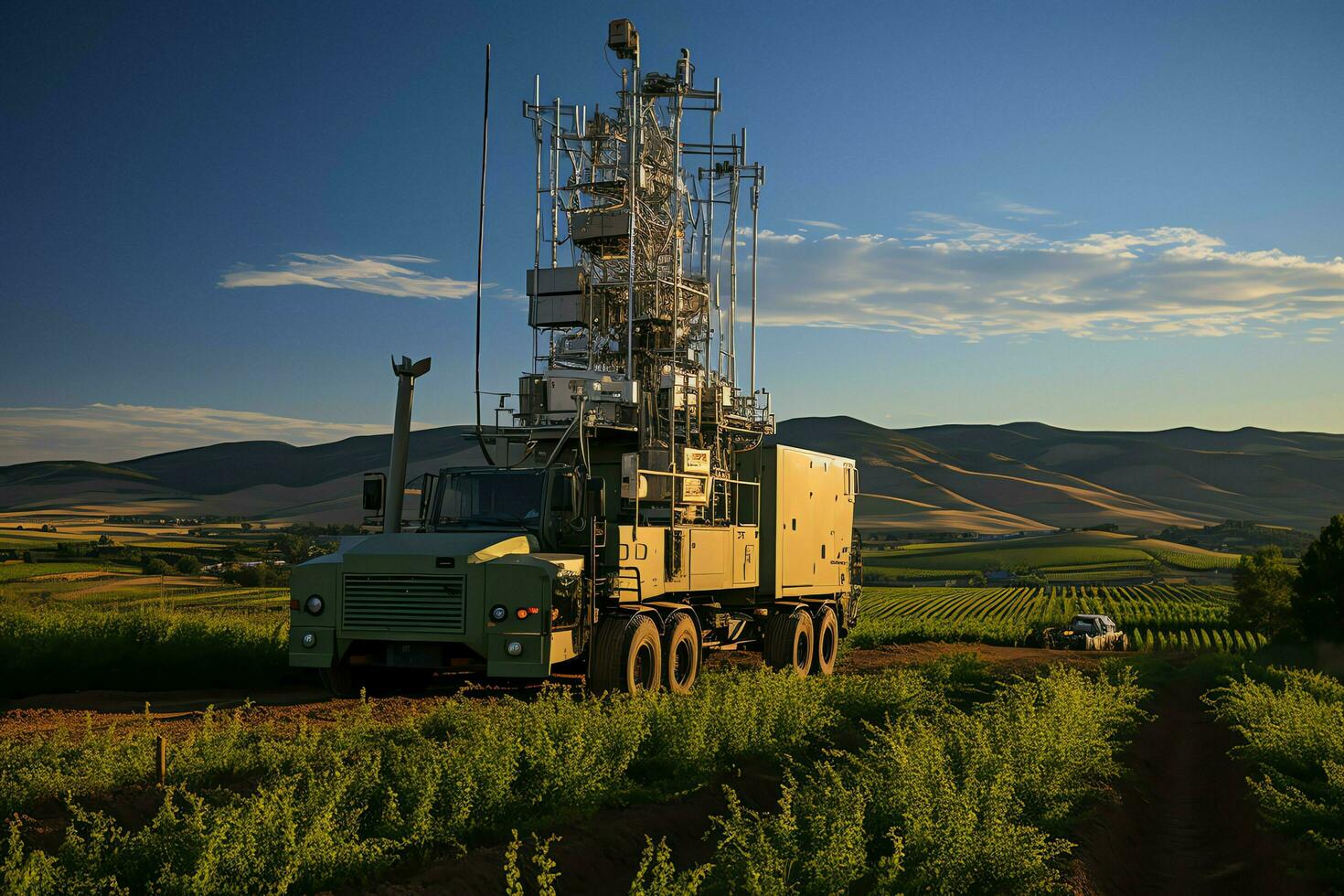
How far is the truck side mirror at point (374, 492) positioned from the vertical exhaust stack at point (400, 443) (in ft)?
0.34

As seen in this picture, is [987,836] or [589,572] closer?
[987,836]

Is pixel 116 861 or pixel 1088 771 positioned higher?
pixel 116 861

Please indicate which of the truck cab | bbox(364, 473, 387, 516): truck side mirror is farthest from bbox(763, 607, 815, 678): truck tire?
bbox(364, 473, 387, 516): truck side mirror

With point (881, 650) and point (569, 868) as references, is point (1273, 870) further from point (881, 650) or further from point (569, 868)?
point (881, 650)

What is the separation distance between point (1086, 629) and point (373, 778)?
45.3 metres

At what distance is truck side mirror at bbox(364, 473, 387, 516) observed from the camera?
51.2 feet

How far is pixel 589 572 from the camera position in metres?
14.7

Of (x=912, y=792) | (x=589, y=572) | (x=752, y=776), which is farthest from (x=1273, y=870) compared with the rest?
(x=589, y=572)

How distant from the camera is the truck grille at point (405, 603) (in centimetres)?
1385

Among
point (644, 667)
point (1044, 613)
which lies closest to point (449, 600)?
point (644, 667)

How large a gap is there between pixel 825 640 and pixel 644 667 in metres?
8.31

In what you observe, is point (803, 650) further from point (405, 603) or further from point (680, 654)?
point (405, 603)

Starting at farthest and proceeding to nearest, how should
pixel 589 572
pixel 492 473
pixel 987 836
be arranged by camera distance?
pixel 492 473, pixel 589 572, pixel 987 836

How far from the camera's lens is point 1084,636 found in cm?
4838
